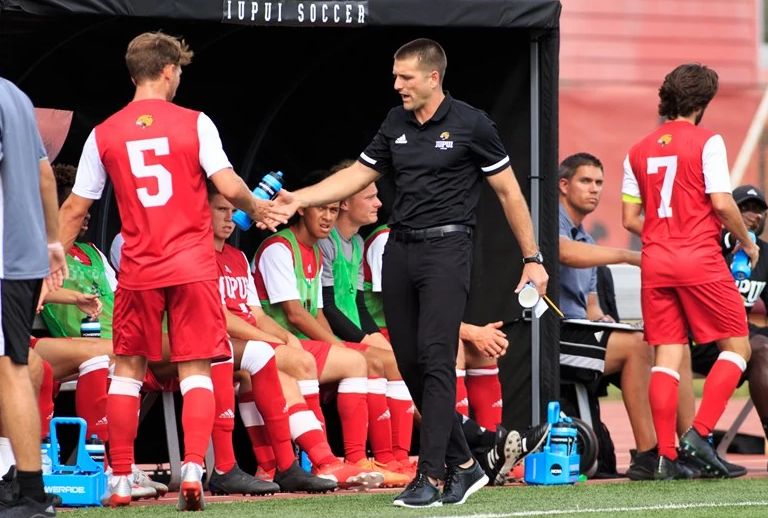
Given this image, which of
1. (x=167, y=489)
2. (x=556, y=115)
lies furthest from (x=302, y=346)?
(x=556, y=115)

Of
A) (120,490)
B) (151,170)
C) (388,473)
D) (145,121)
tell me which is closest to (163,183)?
(151,170)

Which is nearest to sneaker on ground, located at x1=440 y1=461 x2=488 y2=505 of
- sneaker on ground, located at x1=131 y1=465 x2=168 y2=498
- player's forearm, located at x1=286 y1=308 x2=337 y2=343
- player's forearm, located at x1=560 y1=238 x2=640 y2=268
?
sneaker on ground, located at x1=131 y1=465 x2=168 y2=498

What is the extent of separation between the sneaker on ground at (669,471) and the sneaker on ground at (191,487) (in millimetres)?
2630

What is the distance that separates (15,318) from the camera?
21.1 feet

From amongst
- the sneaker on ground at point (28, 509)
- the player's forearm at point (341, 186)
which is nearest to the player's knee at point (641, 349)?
the player's forearm at point (341, 186)

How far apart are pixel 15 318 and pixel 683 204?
3670 millimetres

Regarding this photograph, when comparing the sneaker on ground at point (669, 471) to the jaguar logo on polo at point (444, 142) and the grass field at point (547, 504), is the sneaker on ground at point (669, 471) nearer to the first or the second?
the grass field at point (547, 504)

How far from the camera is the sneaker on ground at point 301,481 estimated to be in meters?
8.10

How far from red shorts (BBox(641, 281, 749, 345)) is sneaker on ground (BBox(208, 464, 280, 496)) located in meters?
2.15

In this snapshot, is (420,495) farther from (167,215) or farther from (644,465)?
(644,465)

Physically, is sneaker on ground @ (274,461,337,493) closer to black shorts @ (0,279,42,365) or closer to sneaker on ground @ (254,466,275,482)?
sneaker on ground @ (254,466,275,482)

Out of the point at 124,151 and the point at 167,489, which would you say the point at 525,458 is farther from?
the point at 124,151

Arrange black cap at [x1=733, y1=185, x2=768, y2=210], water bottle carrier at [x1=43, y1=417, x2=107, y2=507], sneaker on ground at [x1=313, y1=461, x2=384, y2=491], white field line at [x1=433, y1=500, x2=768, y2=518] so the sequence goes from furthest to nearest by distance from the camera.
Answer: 1. black cap at [x1=733, y1=185, x2=768, y2=210]
2. sneaker on ground at [x1=313, y1=461, x2=384, y2=491]
3. water bottle carrier at [x1=43, y1=417, x2=107, y2=507]
4. white field line at [x1=433, y1=500, x2=768, y2=518]

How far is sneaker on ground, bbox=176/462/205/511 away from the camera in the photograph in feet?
22.8
